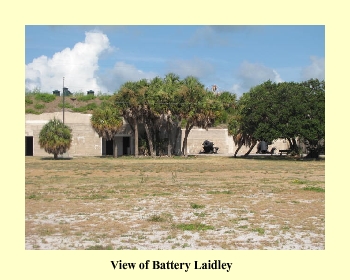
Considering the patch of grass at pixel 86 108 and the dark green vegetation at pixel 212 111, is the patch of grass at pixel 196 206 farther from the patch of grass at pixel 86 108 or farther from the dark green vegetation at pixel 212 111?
the patch of grass at pixel 86 108

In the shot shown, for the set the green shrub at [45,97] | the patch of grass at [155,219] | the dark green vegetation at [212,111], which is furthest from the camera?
the green shrub at [45,97]

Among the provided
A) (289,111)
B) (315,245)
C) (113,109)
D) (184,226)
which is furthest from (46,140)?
(315,245)

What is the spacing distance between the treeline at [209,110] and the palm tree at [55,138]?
5.68 meters

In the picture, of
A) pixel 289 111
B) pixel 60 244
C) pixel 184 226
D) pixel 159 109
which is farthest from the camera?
pixel 159 109

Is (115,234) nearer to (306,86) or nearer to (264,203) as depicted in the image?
(264,203)

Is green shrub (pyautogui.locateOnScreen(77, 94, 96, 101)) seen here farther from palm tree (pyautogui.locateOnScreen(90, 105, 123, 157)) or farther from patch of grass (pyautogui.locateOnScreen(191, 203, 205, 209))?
patch of grass (pyautogui.locateOnScreen(191, 203, 205, 209))

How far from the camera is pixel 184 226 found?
35.2ft

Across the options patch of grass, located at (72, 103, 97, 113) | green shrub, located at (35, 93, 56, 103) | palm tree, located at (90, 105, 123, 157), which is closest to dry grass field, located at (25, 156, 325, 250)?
palm tree, located at (90, 105, 123, 157)

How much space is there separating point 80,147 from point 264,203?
123ft

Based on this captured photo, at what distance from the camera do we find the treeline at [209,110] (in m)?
39.1

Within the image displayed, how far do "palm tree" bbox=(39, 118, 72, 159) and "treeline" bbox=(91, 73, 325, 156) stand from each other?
5682 millimetres

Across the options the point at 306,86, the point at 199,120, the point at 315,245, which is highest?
the point at 306,86

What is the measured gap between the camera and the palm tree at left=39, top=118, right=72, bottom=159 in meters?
39.7

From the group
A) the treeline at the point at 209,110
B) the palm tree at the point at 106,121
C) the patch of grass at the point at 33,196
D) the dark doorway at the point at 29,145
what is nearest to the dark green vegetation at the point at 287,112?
the treeline at the point at 209,110
